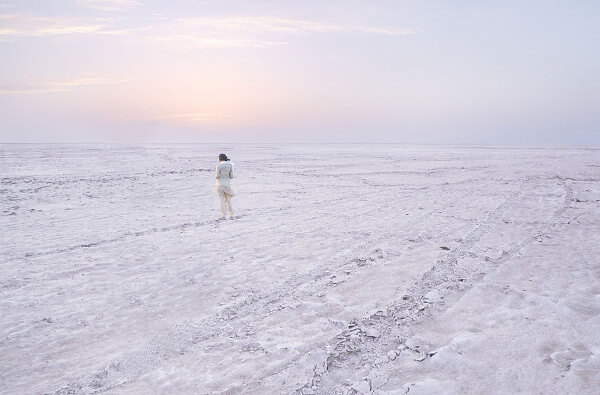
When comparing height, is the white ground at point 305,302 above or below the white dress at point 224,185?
below

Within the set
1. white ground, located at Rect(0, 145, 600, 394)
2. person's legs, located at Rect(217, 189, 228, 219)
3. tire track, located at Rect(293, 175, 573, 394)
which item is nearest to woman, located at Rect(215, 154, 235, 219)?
person's legs, located at Rect(217, 189, 228, 219)

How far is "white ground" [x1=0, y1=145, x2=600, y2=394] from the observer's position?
3.51 metres

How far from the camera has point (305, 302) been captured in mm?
5105

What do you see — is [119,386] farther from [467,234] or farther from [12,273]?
[467,234]

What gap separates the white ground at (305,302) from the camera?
3.51 meters

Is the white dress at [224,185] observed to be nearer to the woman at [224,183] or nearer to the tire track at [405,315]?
the woman at [224,183]

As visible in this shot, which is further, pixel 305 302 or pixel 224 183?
pixel 224 183

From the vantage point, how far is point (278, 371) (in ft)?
11.7

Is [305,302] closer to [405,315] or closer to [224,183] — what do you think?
[405,315]

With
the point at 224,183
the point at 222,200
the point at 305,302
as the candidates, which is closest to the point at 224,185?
the point at 224,183

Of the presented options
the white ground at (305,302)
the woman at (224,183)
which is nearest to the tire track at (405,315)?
the white ground at (305,302)

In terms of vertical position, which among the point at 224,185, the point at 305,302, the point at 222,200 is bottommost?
the point at 305,302

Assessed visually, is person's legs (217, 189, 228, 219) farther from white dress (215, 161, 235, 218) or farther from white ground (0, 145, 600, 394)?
white ground (0, 145, 600, 394)

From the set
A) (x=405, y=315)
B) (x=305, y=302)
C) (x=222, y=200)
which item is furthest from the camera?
(x=222, y=200)
